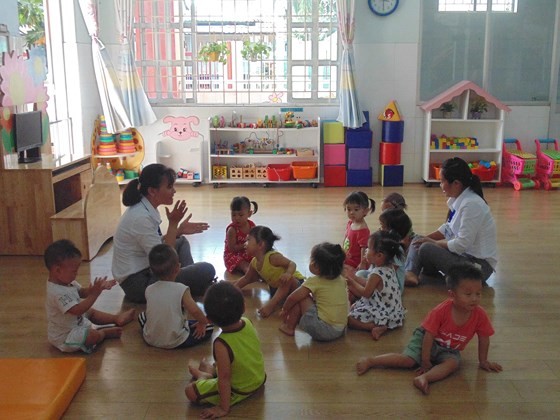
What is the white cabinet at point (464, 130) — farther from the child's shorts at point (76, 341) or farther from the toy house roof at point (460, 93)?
the child's shorts at point (76, 341)

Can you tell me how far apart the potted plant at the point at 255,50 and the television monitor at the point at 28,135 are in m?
3.04

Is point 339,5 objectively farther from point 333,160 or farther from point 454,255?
point 454,255

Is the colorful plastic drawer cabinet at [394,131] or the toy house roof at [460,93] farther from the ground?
the toy house roof at [460,93]

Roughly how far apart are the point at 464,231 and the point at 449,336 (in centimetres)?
121

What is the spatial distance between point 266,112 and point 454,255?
4.37 meters

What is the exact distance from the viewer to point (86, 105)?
7246 mm

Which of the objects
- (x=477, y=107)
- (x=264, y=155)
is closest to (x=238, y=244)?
(x=264, y=155)

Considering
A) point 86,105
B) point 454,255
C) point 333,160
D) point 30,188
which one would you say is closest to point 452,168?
point 454,255

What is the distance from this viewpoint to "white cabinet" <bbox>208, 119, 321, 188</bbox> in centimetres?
755

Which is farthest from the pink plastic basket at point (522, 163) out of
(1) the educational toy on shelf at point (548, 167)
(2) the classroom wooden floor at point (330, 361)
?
(2) the classroom wooden floor at point (330, 361)

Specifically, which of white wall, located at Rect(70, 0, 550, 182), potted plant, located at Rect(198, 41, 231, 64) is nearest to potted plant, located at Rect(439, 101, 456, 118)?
white wall, located at Rect(70, 0, 550, 182)

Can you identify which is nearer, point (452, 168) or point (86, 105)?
point (452, 168)

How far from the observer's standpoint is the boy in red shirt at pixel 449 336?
260cm

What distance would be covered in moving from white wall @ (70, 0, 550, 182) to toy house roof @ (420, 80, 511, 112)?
326 mm
